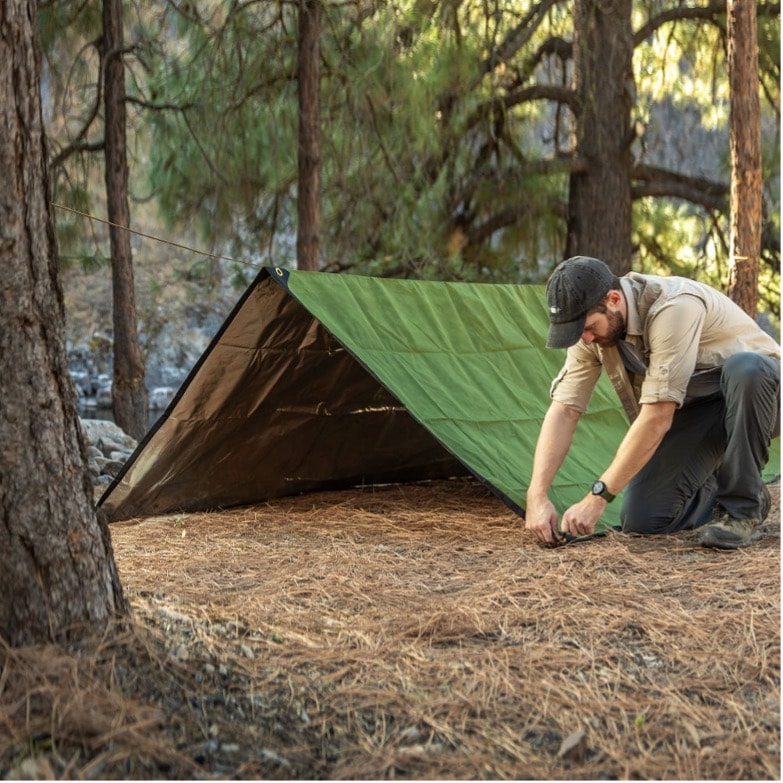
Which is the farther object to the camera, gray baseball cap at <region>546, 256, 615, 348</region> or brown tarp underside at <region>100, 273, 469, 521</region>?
brown tarp underside at <region>100, 273, 469, 521</region>

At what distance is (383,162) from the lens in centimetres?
701

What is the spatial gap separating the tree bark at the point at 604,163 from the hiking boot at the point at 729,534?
4.53 meters

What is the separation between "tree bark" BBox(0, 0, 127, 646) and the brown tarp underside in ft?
4.69

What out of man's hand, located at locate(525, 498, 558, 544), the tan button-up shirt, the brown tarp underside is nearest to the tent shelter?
the brown tarp underside

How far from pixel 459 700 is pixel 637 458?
44.4 inches

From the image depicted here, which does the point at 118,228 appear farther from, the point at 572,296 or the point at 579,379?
the point at 572,296

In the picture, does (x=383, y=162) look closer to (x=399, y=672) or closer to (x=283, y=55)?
(x=283, y=55)

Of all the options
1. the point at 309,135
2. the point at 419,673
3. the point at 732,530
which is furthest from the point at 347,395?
the point at 309,135

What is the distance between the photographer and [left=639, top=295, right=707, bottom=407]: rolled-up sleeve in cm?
Answer: 277

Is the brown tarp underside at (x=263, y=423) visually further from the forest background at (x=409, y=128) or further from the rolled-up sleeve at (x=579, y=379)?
the forest background at (x=409, y=128)

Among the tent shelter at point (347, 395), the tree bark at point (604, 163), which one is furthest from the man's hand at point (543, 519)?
the tree bark at point (604, 163)

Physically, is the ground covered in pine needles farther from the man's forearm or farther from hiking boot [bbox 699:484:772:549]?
the man's forearm

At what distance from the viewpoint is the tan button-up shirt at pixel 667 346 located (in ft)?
9.21

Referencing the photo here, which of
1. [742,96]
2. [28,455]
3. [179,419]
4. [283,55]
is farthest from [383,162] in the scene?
[28,455]
